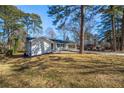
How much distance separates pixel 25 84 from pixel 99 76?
344cm

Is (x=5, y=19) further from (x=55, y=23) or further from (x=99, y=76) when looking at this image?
(x=99, y=76)

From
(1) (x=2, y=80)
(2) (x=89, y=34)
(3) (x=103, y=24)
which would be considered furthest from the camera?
(2) (x=89, y=34)

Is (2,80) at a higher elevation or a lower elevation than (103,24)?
lower

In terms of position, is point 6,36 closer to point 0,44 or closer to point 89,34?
point 0,44

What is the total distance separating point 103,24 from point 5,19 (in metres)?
18.7

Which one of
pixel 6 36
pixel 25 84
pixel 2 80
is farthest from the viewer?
pixel 6 36

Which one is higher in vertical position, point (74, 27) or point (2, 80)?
point (74, 27)
